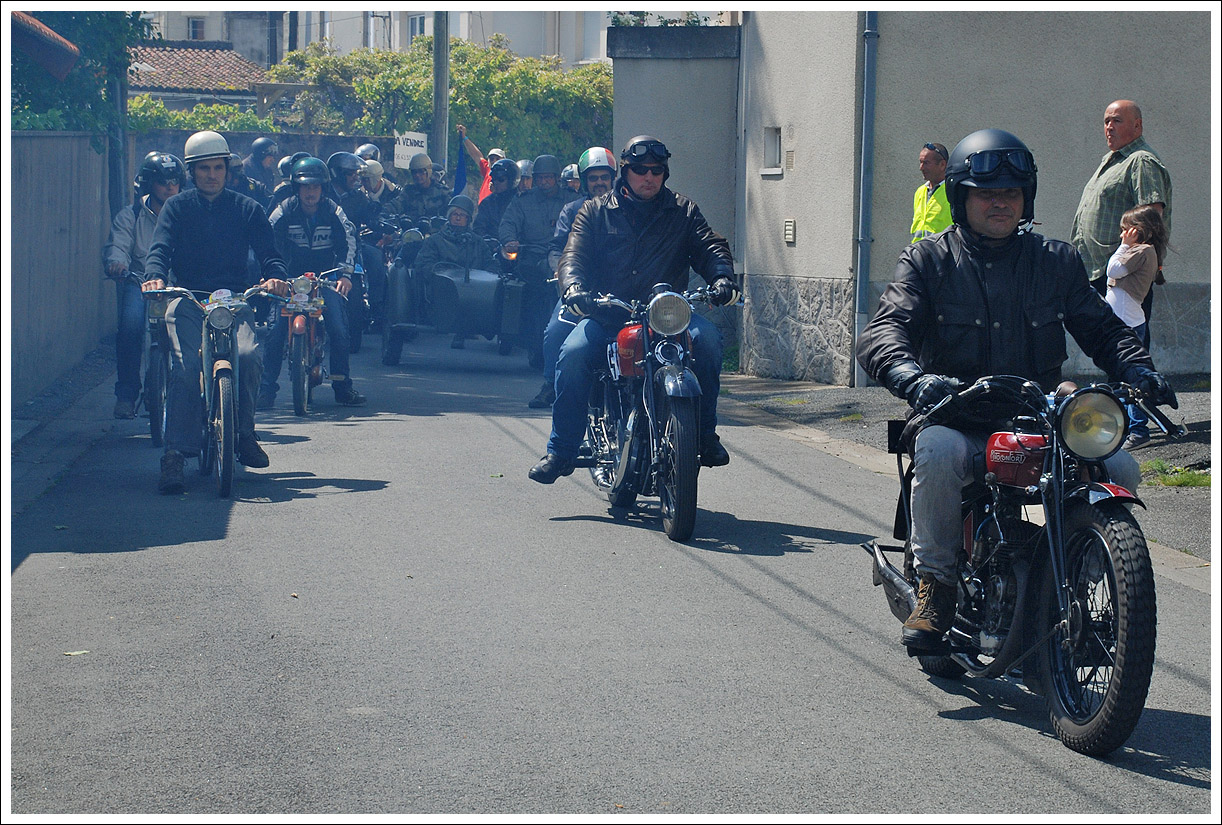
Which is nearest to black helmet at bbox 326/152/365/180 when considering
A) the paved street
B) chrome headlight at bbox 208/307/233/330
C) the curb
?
the curb

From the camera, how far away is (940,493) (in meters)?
5.03

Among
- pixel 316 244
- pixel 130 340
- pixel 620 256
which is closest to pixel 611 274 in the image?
pixel 620 256

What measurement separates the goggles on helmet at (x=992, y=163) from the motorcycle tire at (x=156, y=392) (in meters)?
6.69

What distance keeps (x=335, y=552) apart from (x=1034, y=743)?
3.86 m

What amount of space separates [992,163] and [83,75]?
1526cm

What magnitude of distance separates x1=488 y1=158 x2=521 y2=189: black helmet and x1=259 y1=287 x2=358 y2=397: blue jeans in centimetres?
516

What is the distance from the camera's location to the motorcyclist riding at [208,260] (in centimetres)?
958

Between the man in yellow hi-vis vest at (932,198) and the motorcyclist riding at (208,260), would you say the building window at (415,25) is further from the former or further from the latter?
the motorcyclist riding at (208,260)

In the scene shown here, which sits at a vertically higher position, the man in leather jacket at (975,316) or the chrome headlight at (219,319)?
the man in leather jacket at (975,316)

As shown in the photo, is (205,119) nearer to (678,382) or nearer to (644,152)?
(644,152)

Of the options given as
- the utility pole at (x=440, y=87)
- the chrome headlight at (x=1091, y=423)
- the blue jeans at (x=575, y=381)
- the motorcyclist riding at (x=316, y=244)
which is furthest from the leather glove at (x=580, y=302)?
the utility pole at (x=440, y=87)

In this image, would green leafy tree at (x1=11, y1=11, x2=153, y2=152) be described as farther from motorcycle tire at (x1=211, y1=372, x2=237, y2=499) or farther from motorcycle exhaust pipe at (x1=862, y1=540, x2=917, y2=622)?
motorcycle exhaust pipe at (x1=862, y1=540, x2=917, y2=622)

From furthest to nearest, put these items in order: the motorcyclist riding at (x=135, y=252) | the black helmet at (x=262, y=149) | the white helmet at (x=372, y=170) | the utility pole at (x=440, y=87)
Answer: the utility pole at (x=440, y=87), the black helmet at (x=262, y=149), the white helmet at (x=372, y=170), the motorcyclist riding at (x=135, y=252)

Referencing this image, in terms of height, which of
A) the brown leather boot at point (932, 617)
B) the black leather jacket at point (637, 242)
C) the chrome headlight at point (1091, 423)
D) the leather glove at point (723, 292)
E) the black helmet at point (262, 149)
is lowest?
the brown leather boot at point (932, 617)
